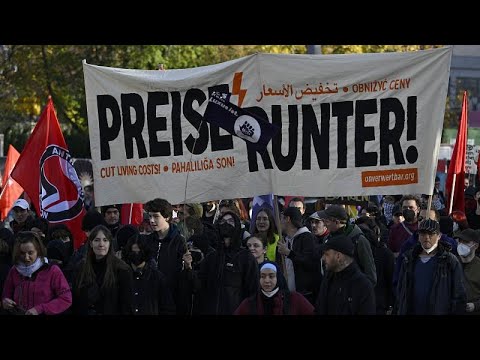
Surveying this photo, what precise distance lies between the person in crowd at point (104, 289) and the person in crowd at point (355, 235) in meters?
2.06

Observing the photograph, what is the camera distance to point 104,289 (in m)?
9.26

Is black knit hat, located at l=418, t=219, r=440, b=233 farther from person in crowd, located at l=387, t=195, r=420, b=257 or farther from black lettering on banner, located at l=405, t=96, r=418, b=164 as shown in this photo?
person in crowd, located at l=387, t=195, r=420, b=257

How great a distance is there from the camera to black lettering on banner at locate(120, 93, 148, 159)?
10.7m

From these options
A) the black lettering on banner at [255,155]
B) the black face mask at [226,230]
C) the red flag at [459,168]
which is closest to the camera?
the black face mask at [226,230]

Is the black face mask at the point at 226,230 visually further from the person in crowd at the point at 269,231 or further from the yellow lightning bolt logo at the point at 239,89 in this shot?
the yellow lightning bolt logo at the point at 239,89

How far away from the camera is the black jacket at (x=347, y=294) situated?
27.5 ft

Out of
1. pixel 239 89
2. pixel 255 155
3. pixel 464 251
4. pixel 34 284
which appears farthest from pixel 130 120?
pixel 464 251

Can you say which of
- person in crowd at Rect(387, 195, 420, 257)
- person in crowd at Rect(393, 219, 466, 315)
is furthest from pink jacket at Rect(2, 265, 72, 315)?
person in crowd at Rect(387, 195, 420, 257)

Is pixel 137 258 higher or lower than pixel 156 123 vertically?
lower

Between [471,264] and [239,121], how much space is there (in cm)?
243

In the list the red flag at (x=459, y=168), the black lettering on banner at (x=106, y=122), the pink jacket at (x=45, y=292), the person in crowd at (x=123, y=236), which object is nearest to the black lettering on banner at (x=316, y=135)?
the black lettering on banner at (x=106, y=122)

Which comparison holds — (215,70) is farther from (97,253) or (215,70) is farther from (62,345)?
(62,345)

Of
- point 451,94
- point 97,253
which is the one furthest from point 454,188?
point 451,94

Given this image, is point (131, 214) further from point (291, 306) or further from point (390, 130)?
point (291, 306)
